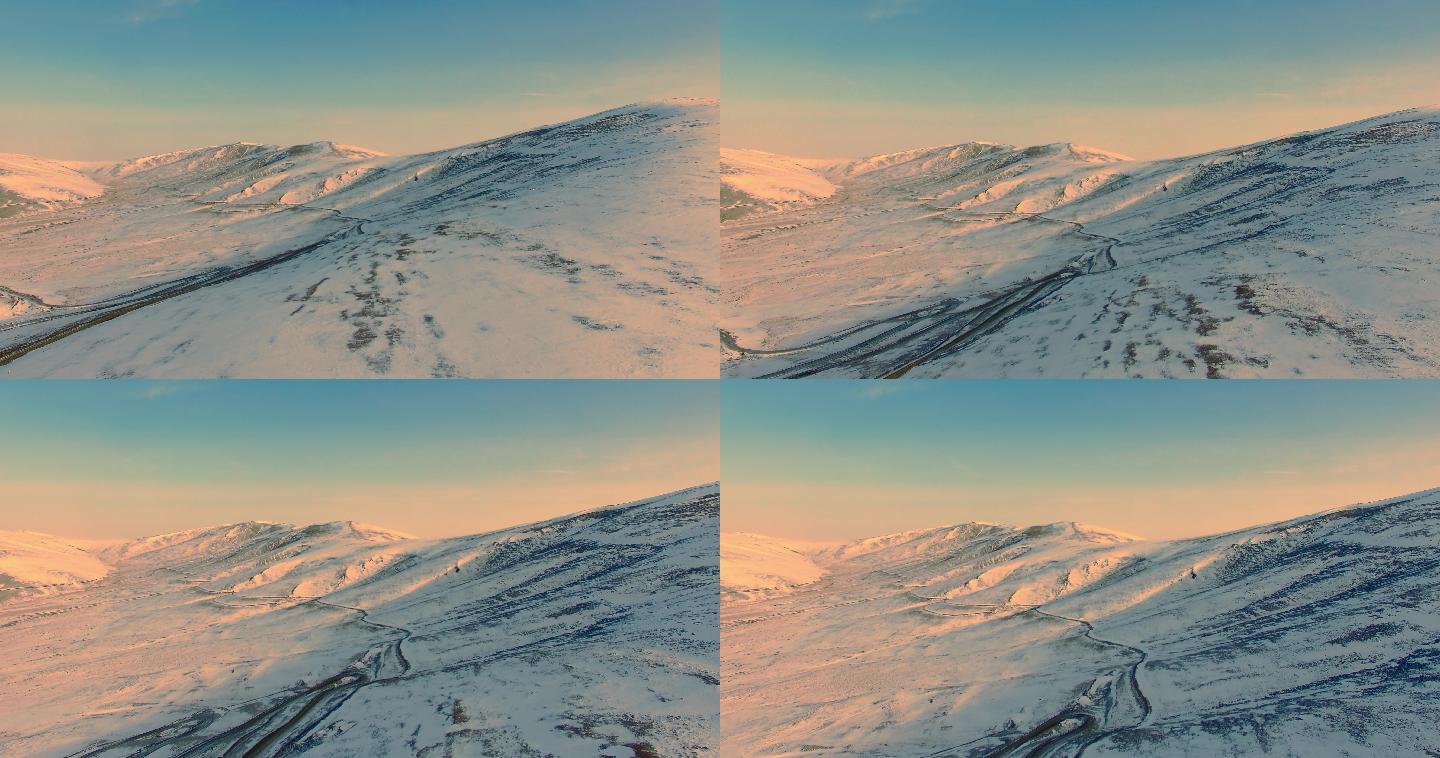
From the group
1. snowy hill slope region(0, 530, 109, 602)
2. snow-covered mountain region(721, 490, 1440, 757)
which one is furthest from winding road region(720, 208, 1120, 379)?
A: snowy hill slope region(0, 530, 109, 602)

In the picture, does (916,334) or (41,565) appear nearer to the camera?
(916,334)

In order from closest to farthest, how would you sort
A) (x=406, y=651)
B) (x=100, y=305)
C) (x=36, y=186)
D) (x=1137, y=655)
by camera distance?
1. (x=1137, y=655)
2. (x=406, y=651)
3. (x=100, y=305)
4. (x=36, y=186)

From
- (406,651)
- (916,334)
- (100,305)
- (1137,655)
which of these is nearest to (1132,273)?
(916,334)

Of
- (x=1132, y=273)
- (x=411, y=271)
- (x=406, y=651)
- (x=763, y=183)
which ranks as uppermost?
(x=763, y=183)

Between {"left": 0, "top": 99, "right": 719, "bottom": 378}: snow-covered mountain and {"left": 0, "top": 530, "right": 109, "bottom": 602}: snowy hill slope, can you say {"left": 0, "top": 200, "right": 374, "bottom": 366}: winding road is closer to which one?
{"left": 0, "top": 99, "right": 719, "bottom": 378}: snow-covered mountain

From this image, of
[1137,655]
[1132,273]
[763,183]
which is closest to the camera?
[1137,655]

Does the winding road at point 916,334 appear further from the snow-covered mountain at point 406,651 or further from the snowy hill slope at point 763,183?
the snowy hill slope at point 763,183

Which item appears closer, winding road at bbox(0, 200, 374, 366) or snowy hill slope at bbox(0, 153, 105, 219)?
winding road at bbox(0, 200, 374, 366)

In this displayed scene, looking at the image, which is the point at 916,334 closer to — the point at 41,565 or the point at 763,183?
the point at 763,183
